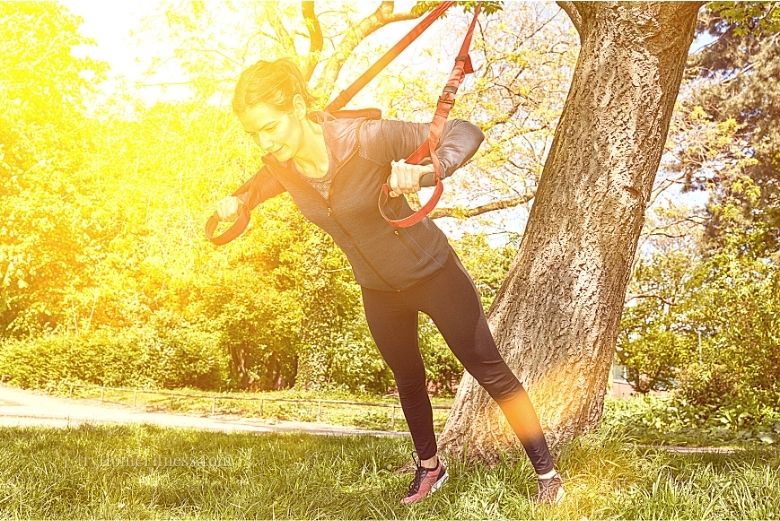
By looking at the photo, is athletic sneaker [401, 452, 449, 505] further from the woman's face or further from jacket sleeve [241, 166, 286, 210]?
the woman's face

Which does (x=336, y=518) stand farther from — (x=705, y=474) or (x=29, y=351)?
(x=29, y=351)

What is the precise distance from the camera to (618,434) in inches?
172

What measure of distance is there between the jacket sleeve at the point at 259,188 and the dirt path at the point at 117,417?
28.9ft

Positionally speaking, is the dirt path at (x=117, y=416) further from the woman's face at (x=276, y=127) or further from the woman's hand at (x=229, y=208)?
the woman's face at (x=276, y=127)

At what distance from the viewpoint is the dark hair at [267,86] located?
3.27 meters

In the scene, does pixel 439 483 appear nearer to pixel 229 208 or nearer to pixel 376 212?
pixel 376 212

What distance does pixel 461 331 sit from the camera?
346 cm

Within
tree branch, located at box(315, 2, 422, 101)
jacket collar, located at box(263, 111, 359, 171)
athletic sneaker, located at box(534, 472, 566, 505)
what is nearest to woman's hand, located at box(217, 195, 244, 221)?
jacket collar, located at box(263, 111, 359, 171)

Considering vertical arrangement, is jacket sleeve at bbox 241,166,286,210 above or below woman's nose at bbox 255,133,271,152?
below

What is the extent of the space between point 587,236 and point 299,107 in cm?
210

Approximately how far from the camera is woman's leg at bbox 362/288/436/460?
359 centimetres

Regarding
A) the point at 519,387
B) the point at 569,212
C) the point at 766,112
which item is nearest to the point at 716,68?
the point at 766,112

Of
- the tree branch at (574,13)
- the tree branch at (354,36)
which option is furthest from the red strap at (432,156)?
the tree branch at (354,36)

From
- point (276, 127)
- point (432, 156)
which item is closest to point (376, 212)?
point (432, 156)
